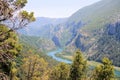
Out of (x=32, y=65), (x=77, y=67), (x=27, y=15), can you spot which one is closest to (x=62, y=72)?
(x=77, y=67)

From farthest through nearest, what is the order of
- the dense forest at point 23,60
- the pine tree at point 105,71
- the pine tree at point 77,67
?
the pine tree at point 77,67
the pine tree at point 105,71
the dense forest at point 23,60

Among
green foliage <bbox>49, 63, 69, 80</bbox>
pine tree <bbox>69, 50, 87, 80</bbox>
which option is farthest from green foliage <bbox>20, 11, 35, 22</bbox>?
green foliage <bbox>49, 63, 69, 80</bbox>

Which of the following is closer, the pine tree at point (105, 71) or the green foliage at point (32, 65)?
the green foliage at point (32, 65)

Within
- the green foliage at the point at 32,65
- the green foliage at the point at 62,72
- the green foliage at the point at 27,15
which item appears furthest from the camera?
the green foliage at the point at 62,72

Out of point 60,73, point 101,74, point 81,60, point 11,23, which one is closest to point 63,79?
point 60,73

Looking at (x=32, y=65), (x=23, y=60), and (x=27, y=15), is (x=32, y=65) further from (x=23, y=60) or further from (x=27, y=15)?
(x=27, y=15)

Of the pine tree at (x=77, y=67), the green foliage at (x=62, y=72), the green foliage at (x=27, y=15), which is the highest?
the green foliage at (x=27, y=15)

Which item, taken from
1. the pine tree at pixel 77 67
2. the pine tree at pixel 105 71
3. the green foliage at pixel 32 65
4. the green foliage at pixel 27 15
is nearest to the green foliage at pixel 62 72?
the pine tree at pixel 77 67

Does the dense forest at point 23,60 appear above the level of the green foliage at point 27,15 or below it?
below

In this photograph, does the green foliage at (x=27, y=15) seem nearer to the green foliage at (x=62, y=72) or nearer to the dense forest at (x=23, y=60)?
the dense forest at (x=23, y=60)

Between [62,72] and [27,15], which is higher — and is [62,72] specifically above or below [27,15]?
below

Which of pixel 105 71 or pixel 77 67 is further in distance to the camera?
pixel 77 67
